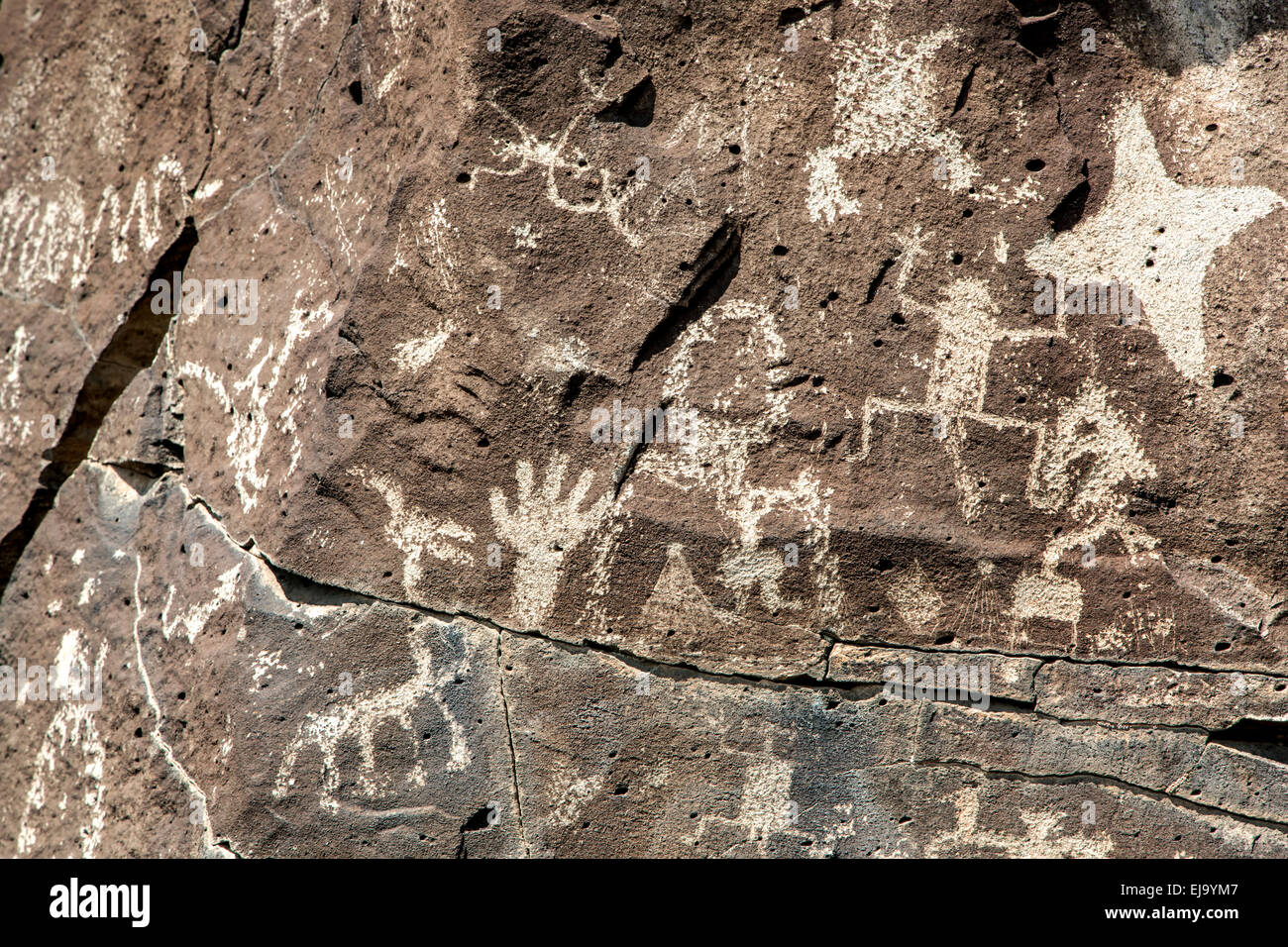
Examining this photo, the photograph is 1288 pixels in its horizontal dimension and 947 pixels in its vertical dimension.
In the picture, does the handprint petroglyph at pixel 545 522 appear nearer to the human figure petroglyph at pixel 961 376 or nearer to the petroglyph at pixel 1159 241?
the human figure petroglyph at pixel 961 376

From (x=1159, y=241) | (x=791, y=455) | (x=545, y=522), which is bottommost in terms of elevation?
(x=545, y=522)

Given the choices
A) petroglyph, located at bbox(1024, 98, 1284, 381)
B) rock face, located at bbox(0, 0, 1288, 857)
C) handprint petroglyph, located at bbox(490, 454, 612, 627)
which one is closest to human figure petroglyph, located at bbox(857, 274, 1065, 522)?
rock face, located at bbox(0, 0, 1288, 857)

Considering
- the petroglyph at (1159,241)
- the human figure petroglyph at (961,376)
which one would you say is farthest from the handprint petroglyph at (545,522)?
the petroglyph at (1159,241)

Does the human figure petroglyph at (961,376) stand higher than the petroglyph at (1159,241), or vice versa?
the petroglyph at (1159,241)

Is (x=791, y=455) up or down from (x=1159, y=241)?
down

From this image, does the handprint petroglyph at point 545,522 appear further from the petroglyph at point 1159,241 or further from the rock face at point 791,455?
the petroglyph at point 1159,241

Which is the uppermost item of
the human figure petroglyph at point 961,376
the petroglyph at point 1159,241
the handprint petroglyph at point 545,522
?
the petroglyph at point 1159,241

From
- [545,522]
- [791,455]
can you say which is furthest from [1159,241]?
[545,522]

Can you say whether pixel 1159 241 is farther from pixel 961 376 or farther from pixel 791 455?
pixel 791 455

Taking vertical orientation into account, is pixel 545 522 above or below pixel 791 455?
below

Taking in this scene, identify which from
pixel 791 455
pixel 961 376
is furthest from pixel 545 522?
pixel 961 376
